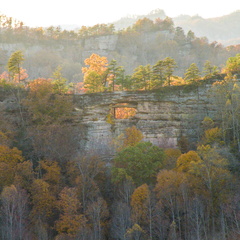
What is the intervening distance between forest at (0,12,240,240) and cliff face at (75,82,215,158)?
1.01 meters

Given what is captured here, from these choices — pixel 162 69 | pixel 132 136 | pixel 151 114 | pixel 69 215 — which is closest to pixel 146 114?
pixel 151 114

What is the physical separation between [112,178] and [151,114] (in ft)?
40.8

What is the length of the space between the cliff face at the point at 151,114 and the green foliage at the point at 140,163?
7111 millimetres

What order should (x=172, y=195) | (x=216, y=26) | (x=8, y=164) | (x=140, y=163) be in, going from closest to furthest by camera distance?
(x=172, y=195), (x=140, y=163), (x=8, y=164), (x=216, y=26)

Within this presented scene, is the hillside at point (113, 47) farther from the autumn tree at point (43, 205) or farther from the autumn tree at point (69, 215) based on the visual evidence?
the autumn tree at point (69, 215)

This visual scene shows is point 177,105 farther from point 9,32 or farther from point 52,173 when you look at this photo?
point 9,32

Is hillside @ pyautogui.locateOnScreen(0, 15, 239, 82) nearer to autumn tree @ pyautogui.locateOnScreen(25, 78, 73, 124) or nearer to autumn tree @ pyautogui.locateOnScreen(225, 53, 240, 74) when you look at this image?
autumn tree @ pyautogui.locateOnScreen(225, 53, 240, 74)

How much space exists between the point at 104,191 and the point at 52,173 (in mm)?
5258

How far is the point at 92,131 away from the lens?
138 ft

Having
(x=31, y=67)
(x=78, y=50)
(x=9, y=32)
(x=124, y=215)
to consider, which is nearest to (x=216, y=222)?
(x=124, y=215)

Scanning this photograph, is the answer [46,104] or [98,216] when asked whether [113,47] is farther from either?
[98,216]

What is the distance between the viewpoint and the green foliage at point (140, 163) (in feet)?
106

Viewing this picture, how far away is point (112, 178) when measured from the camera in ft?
108

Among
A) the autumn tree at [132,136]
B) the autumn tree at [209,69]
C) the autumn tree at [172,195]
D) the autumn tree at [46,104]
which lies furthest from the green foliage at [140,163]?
the autumn tree at [209,69]
